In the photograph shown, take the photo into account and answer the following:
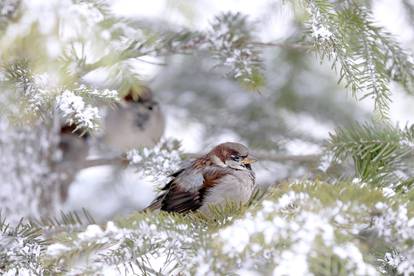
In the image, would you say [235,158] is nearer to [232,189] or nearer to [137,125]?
[232,189]

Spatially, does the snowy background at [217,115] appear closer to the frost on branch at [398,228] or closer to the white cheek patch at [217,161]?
the white cheek patch at [217,161]

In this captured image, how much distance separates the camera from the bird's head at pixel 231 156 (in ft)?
7.69

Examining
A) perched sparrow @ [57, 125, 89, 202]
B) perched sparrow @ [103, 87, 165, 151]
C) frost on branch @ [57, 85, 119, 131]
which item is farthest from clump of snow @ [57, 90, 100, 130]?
perched sparrow @ [103, 87, 165, 151]

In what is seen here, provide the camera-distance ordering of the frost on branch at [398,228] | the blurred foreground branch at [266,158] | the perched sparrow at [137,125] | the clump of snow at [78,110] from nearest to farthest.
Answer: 1. the frost on branch at [398,228]
2. the clump of snow at [78,110]
3. the blurred foreground branch at [266,158]
4. the perched sparrow at [137,125]

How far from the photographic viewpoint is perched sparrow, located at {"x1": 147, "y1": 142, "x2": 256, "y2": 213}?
219 cm

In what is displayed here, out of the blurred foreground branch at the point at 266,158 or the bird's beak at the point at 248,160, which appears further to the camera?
the blurred foreground branch at the point at 266,158

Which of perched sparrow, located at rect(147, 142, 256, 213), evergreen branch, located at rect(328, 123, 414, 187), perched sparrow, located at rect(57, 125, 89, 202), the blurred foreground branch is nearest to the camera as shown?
evergreen branch, located at rect(328, 123, 414, 187)

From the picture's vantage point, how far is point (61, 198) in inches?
137

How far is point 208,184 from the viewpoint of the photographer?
2.24m

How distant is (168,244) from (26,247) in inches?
15.6

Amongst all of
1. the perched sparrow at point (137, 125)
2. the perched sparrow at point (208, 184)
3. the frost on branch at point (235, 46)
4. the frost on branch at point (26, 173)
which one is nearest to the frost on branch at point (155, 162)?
the perched sparrow at point (208, 184)

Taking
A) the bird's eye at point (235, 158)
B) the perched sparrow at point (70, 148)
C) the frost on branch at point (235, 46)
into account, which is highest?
the frost on branch at point (235, 46)

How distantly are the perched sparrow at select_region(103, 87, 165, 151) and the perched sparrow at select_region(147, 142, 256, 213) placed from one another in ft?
4.59

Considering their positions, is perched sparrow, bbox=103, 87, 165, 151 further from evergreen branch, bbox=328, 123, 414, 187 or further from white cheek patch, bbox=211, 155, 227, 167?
evergreen branch, bbox=328, 123, 414, 187
